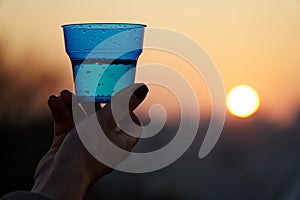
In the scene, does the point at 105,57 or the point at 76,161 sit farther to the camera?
the point at 105,57

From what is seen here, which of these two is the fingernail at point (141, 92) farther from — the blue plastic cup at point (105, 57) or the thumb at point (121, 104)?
the blue plastic cup at point (105, 57)

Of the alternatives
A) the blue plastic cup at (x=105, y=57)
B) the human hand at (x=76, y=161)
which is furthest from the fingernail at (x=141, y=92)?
the blue plastic cup at (x=105, y=57)

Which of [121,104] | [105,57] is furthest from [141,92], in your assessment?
[105,57]

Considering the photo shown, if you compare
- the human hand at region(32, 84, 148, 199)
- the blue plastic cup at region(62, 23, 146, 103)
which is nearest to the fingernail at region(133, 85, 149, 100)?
the human hand at region(32, 84, 148, 199)

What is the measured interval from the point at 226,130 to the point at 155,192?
A: 4.70m

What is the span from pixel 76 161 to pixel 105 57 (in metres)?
0.33

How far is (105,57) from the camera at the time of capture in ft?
9.52

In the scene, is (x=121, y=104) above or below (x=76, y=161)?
above

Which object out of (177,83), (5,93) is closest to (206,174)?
(5,93)

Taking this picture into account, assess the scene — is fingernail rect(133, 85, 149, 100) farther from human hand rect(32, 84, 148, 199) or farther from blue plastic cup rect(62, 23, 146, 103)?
blue plastic cup rect(62, 23, 146, 103)

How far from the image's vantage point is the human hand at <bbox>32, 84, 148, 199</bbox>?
2635 mm

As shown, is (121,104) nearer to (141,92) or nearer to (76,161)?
(141,92)

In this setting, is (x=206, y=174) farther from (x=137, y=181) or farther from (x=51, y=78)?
(x=51, y=78)

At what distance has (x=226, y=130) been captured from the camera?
2050 cm
